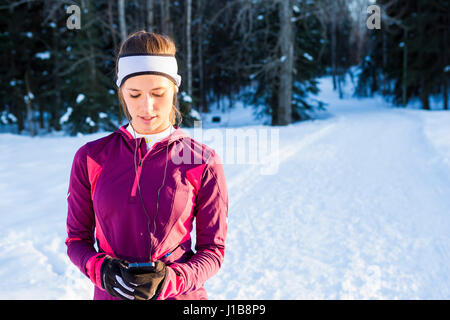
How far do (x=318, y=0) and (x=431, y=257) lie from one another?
13835mm

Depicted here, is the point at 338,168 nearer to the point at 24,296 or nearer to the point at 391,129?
the point at 24,296

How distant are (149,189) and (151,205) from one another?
0.22 ft

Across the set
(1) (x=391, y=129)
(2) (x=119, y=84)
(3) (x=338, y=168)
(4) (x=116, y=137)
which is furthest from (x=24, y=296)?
(1) (x=391, y=129)

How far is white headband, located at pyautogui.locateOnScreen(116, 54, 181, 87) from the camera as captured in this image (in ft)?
4.42

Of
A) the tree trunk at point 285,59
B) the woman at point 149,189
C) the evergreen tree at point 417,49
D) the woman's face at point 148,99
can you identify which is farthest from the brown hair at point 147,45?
the evergreen tree at point 417,49

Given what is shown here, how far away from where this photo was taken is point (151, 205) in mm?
1343

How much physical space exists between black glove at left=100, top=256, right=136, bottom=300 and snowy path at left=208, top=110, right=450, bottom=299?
1915mm

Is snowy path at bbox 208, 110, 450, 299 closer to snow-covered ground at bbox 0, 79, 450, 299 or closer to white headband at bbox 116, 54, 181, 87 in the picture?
snow-covered ground at bbox 0, 79, 450, 299

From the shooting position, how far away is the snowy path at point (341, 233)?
3.08 meters

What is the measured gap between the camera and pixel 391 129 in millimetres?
13531

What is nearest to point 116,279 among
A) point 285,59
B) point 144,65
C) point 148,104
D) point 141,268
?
point 141,268

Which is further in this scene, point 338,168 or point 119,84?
point 338,168
